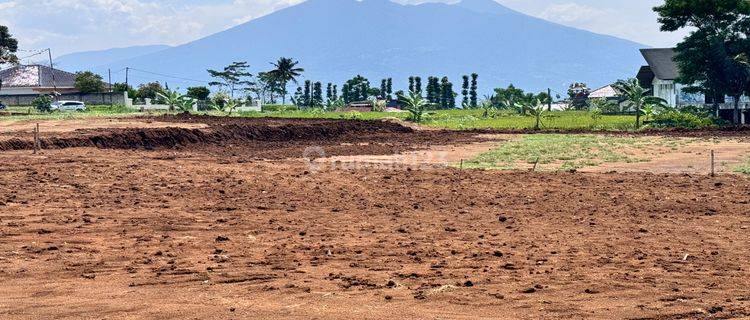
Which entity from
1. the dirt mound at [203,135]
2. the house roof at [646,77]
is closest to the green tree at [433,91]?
the house roof at [646,77]

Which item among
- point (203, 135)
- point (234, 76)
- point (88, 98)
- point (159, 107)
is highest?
point (234, 76)

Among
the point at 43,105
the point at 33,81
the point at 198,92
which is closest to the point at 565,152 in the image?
the point at 43,105

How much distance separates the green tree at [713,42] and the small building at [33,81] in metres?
73.7

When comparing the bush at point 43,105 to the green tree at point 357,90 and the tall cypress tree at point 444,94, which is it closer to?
the tall cypress tree at point 444,94

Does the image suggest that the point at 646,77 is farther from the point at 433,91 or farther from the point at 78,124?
the point at 78,124

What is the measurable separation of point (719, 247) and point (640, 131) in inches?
1237

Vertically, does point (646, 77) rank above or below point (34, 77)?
below

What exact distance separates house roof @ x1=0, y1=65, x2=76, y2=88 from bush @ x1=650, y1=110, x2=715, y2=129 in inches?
3094

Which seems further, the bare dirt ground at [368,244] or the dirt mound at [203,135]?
the dirt mound at [203,135]

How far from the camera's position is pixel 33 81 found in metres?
110

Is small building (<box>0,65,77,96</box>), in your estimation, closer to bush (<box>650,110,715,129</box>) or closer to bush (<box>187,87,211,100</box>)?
bush (<box>187,87,211,100</box>)

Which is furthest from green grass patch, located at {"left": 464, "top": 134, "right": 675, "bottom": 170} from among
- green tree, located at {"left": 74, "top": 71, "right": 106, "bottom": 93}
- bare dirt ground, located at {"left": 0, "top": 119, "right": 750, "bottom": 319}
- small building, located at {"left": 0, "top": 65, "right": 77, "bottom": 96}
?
small building, located at {"left": 0, "top": 65, "right": 77, "bottom": 96}

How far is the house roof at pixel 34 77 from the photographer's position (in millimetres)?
108787

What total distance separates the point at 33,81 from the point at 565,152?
9318 centimetres
